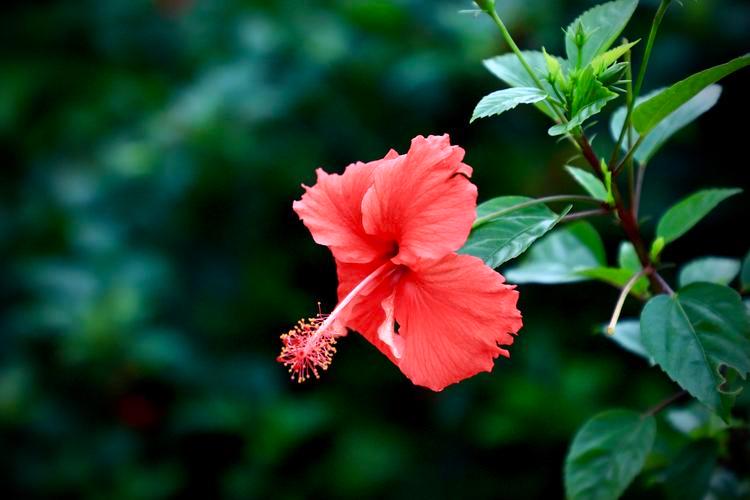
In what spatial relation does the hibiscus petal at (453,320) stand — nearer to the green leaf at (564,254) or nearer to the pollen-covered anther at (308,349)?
the pollen-covered anther at (308,349)

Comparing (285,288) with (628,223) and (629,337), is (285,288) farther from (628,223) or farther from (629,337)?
(628,223)

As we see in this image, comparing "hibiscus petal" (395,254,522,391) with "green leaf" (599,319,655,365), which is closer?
"hibiscus petal" (395,254,522,391)

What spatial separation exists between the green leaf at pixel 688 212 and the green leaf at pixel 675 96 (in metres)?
0.14

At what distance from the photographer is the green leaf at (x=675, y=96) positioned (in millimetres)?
801

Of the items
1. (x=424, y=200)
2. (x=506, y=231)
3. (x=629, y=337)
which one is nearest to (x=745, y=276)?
(x=629, y=337)

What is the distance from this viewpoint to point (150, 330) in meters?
2.24

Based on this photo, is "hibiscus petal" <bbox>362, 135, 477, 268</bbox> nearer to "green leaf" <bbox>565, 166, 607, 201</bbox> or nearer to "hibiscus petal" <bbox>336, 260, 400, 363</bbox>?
"hibiscus petal" <bbox>336, 260, 400, 363</bbox>

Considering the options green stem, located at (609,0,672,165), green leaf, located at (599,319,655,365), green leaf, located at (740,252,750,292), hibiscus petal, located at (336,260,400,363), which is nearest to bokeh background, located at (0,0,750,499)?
green leaf, located at (599,319,655,365)

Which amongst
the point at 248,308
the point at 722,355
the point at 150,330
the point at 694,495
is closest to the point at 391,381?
the point at 248,308

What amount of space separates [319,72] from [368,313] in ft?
5.24

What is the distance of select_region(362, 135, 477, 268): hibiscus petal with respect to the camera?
31.5 inches

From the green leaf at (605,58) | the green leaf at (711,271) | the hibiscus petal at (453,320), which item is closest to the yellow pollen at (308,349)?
the hibiscus petal at (453,320)

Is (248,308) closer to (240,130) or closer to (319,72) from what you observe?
(240,130)

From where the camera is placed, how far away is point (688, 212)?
991mm
